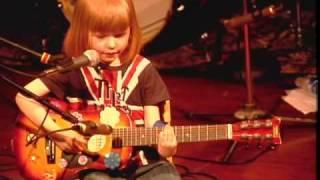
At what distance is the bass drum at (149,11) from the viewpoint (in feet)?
7.83

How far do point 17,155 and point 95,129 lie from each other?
1.49 feet

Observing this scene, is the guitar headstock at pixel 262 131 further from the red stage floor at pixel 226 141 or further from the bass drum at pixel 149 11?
the bass drum at pixel 149 11

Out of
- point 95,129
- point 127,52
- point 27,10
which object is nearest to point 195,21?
point 27,10

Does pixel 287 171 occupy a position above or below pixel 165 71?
below

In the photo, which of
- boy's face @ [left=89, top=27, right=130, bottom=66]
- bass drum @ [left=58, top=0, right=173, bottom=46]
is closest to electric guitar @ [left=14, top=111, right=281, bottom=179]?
boy's face @ [left=89, top=27, right=130, bottom=66]

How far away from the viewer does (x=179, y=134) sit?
4.94ft

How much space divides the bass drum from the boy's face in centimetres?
87

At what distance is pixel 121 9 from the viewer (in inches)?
59.4

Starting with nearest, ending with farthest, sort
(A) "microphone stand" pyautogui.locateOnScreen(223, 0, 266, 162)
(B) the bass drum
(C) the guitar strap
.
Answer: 1. (C) the guitar strap
2. (A) "microphone stand" pyautogui.locateOnScreen(223, 0, 266, 162)
3. (B) the bass drum

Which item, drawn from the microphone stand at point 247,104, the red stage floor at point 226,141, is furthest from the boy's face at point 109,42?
the microphone stand at point 247,104

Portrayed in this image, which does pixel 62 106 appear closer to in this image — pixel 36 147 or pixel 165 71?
pixel 36 147

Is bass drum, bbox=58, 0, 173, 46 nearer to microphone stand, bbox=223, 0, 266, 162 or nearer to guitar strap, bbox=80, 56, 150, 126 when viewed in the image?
microphone stand, bbox=223, 0, 266, 162

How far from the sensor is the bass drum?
7.83ft

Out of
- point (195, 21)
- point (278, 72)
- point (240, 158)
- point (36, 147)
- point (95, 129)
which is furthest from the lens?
point (278, 72)
